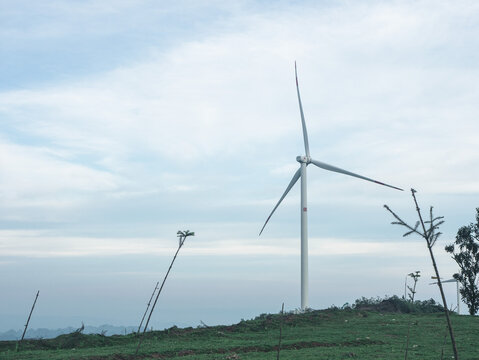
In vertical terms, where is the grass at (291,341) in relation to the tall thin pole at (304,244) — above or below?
below

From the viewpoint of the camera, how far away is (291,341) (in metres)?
32.1

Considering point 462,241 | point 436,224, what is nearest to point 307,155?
point 462,241

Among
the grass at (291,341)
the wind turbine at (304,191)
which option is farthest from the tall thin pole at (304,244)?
the grass at (291,341)

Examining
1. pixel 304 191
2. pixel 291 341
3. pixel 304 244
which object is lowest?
pixel 291 341

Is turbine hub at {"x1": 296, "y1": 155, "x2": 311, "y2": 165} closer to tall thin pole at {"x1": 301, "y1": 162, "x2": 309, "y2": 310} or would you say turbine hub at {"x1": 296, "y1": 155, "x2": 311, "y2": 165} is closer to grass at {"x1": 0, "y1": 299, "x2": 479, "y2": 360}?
tall thin pole at {"x1": 301, "y1": 162, "x2": 309, "y2": 310}

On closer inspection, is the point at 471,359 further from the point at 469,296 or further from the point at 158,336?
the point at 469,296

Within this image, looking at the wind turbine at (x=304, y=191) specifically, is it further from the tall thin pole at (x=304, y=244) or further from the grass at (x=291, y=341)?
the grass at (x=291, y=341)

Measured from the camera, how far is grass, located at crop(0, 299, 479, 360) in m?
27.1

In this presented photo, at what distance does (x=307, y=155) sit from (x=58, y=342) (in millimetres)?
29833

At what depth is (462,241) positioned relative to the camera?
6178cm

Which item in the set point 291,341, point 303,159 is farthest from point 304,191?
point 291,341

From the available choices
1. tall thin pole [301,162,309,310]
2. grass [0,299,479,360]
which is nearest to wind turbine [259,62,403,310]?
tall thin pole [301,162,309,310]

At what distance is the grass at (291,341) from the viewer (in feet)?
89.0

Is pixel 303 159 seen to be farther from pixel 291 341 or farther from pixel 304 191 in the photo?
pixel 291 341
